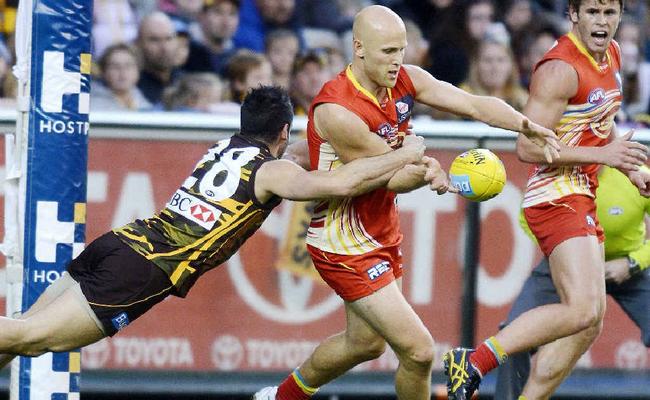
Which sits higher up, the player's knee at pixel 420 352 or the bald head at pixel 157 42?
the bald head at pixel 157 42

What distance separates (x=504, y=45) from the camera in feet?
40.1

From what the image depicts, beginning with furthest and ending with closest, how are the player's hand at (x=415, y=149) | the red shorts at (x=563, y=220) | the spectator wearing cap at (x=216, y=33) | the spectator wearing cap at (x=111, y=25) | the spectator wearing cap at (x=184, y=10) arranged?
the spectator wearing cap at (x=184, y=10) < the spectator wearing cap at (x=216, y=33) < the spectator wearing cap at (x=111, y=25) < the red shorts at (x=563, y=220) < the player's hand at (x=415, y=149)

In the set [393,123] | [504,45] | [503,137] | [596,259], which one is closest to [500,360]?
[596,259]

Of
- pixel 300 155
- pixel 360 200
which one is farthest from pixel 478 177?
pixel 300 155

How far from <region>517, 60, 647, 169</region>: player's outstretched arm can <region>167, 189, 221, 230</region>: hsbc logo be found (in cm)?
181

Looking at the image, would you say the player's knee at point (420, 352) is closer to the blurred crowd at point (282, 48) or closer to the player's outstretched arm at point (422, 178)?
the player's outstretched arm at point (422, 178)

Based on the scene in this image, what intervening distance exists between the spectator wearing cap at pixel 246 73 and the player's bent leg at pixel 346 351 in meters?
3.42

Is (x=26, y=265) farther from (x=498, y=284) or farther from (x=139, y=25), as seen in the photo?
(x=139, y=25)

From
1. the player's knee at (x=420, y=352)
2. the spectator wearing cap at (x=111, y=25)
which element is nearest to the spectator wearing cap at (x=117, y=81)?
the spectator wearing cap at (x=111, y=25)

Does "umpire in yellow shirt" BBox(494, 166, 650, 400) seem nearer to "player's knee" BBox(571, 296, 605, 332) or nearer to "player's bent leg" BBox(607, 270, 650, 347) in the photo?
"player's bent leg" BBox(607, 270, 650, 347)

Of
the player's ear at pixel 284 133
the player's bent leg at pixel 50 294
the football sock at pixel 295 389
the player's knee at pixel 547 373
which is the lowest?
the football sock at pixel 295 389

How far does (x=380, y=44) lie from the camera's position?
744cm

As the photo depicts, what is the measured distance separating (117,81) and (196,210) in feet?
12.5

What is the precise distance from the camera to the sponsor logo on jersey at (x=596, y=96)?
802cm
